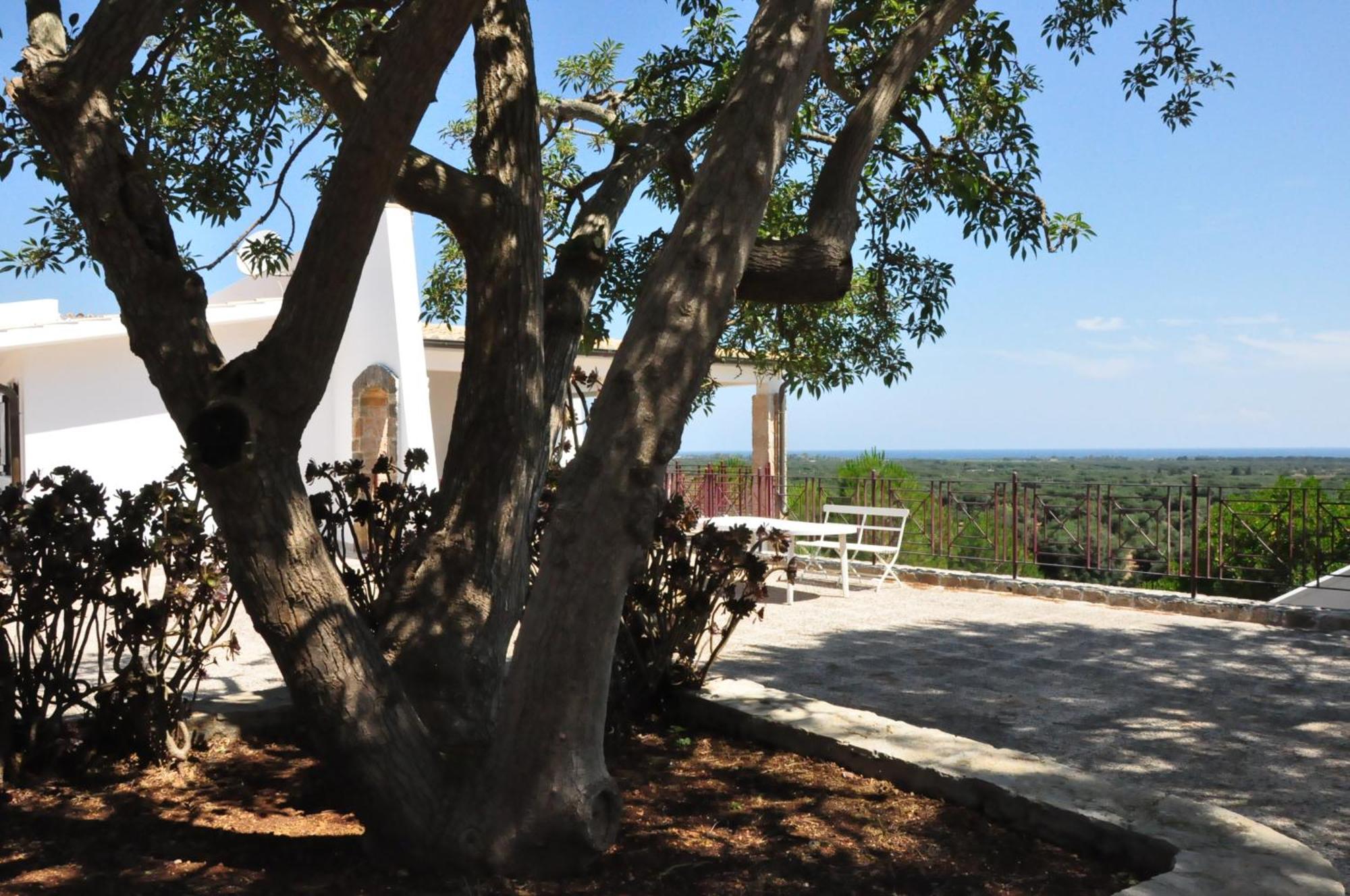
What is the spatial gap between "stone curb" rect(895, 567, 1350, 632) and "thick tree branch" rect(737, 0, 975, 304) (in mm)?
6509

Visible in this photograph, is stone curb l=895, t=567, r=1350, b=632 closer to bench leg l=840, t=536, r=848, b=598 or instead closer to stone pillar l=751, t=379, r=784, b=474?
bench leg l=840, t=536, r=848, b=598

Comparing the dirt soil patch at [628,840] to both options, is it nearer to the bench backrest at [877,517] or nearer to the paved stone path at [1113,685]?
the paved stone path at [1113,685]

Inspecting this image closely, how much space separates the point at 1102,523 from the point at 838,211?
919 centimetres

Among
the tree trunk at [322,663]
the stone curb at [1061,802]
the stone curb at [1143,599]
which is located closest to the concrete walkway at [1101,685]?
the stone curb at [1143,599]

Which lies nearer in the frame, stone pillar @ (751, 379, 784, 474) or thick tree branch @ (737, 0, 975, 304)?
thick tree branch @ (737, 0, 975, 304)

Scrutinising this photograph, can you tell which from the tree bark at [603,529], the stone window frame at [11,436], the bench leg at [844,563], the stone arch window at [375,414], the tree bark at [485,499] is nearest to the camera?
the tree bark at [603,529]

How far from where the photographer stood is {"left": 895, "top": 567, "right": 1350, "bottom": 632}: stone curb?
8359 millimetres

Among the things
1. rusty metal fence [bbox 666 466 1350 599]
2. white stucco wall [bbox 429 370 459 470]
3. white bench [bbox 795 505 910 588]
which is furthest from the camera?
white stucco wall [bbox 429 370 459 470]

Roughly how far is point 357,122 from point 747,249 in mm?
992

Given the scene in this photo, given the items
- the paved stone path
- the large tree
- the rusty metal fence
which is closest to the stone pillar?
the rusty metal fence

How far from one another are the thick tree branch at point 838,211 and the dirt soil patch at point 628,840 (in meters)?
1.53

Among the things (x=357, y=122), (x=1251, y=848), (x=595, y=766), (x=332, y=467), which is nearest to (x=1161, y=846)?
(x=1251, y=848)

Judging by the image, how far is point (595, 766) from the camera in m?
2.58

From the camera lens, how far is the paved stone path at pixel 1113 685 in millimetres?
4453
